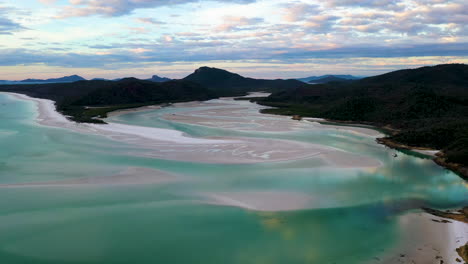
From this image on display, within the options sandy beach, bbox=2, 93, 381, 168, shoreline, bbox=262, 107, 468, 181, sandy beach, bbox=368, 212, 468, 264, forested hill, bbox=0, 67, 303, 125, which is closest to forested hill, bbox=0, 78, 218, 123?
forested hill, bbox=0, 67, 303, 125

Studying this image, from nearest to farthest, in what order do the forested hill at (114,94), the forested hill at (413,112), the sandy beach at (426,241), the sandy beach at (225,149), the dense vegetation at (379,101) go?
1. the sandy beach at (426,241)
2. the sandy beach at (225,149)
3. the forested hill at (413,112)
4. the dense vegetation at (379,101)
5. the forested hill at (114,94)

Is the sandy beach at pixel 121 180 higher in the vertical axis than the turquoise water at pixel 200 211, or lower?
higher

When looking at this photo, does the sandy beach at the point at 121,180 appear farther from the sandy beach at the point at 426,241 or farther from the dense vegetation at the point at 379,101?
the dense vegetation at the point at 379,101

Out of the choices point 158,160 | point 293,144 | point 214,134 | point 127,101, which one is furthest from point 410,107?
point 127,101

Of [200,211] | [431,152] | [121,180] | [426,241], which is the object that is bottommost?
[426,241]

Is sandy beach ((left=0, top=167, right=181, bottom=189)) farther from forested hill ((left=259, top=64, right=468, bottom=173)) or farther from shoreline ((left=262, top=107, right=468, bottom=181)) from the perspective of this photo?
forested hill ((left=259, top=64, right=468, bottom=173))

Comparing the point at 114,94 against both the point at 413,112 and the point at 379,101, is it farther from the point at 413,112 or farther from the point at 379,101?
the point at 413,112

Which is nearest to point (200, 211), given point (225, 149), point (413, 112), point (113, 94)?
point (225, 149)

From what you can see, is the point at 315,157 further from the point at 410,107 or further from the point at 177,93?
the point at 177,93

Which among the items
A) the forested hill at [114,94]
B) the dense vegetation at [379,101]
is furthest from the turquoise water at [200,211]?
the forested hill at [114,94]
